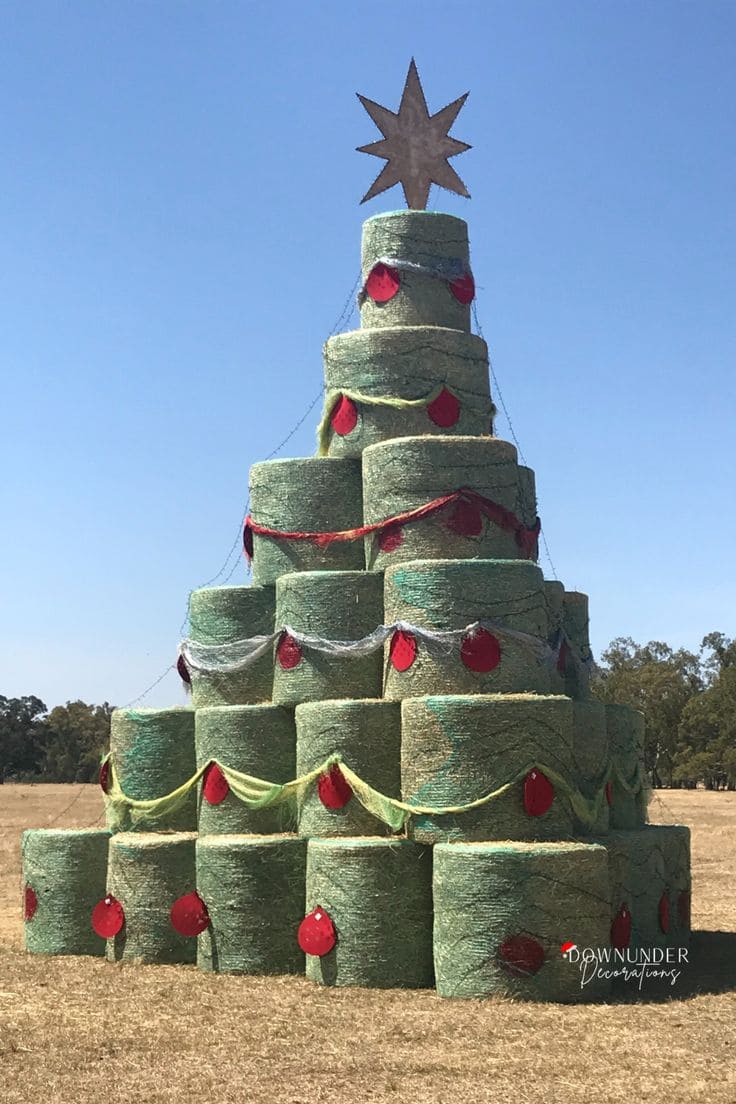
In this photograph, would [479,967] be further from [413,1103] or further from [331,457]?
[331,457]

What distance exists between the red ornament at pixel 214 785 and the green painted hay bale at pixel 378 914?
211cm

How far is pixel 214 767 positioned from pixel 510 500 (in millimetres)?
5025

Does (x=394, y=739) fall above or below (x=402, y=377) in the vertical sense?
below

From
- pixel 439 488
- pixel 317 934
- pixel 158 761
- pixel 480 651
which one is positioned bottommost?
pixel 317 934

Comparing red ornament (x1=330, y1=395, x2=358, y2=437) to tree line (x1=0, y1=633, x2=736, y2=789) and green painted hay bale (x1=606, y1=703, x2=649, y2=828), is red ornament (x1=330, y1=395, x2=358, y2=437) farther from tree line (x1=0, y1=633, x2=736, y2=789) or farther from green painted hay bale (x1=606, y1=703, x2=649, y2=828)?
tree line (x1=0, y1=633, x2=736, y2=789)

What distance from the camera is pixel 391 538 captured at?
54.9 feet

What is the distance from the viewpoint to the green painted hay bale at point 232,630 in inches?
677

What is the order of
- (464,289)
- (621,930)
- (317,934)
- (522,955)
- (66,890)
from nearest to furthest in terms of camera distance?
(522,955) < (317,934) < (621,930) < (66,890) < (464,289)

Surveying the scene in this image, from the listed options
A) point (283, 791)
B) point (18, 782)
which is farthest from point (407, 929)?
point (18, 782)

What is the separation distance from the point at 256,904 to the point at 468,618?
13.7 feet

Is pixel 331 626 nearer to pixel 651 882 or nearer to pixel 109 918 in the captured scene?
pixel 109 918

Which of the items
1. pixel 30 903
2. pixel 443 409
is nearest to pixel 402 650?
pixel 443 409

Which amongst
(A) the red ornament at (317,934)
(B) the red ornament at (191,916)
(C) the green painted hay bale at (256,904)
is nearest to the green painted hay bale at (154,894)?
(B) the red ornament at (191,916)

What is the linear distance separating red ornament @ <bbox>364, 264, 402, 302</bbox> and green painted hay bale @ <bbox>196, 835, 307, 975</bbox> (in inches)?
300
